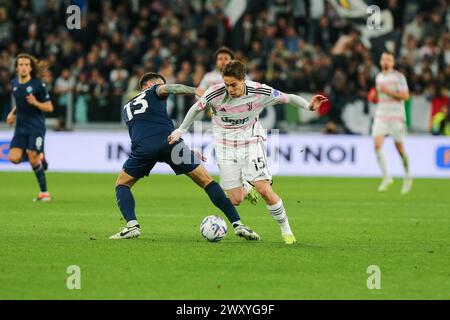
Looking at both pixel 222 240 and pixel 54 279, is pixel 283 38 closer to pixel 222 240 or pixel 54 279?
pixel 222 240

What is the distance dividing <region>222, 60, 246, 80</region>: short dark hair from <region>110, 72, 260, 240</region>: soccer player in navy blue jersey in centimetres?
60

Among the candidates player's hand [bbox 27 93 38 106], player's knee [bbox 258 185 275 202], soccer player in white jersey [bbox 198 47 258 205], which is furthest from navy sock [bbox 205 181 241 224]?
player's hand [bbox 27 93 38 106]

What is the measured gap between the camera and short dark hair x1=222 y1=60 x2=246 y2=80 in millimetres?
10789

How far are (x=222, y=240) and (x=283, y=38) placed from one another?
54.3 feet

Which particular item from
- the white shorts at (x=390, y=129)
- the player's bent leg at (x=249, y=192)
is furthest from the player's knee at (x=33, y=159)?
the white shorts at (x=390, y=129)

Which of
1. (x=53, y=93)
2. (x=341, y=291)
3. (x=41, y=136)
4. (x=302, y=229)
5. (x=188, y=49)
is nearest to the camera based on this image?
(x=341, y=291)

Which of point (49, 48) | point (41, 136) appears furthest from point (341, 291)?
point (49, 48)

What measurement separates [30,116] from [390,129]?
6991mm

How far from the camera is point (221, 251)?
10.5 meters

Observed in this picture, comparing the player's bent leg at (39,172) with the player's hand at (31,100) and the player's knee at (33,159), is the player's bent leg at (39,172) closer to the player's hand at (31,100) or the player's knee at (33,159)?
the player's knee at (33,159)

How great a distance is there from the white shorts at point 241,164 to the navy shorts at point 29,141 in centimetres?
562

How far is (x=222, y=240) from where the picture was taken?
1159 centimetres

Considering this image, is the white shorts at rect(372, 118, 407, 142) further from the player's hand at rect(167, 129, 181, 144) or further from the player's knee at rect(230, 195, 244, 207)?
the player's hand at rect(167, 129, 181, 144)
